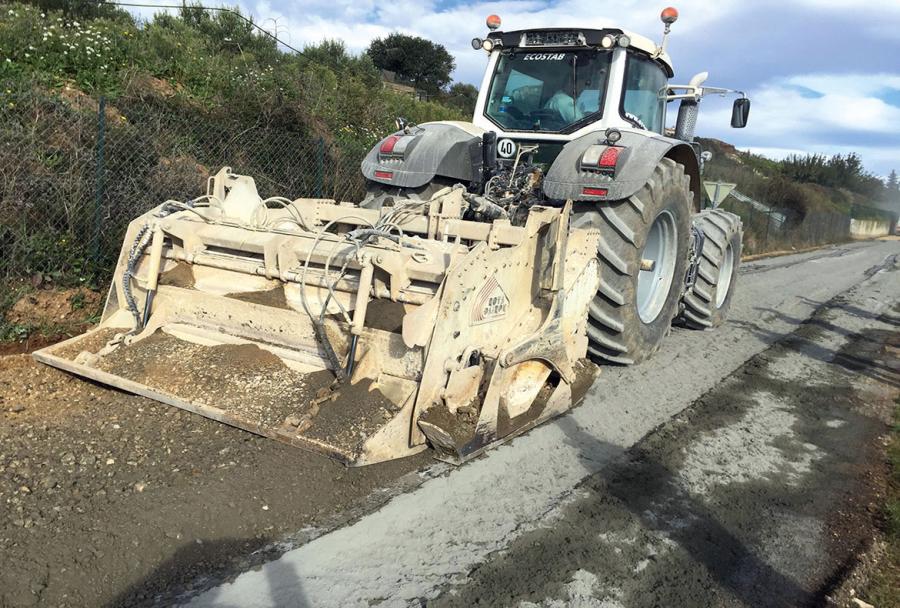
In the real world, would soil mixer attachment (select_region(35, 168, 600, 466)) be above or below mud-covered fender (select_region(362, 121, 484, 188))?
below

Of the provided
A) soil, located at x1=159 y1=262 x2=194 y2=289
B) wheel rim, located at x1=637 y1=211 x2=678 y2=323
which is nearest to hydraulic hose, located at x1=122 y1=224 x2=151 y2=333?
soil, located at x1=159 y1=262 x2=194 y2=289

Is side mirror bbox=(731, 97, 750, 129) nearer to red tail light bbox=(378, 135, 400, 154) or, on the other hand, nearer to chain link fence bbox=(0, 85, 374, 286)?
red tail light bbox=(378, 135, 400, 154)

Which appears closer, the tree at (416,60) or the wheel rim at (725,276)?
the wheel rim at (725,276)

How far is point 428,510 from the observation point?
300 centimetres

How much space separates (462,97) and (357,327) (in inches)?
→ 950

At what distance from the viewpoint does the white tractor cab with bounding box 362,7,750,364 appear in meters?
4.55

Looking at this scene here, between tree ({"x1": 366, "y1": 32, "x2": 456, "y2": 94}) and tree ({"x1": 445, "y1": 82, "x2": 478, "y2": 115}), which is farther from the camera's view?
tree ({"x1": 366, "y1": 32, "x2": 456, "y2": 94})

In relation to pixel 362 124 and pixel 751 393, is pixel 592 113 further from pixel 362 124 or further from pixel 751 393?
pixel 362 124

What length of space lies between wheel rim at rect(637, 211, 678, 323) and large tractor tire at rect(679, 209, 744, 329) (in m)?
0.90

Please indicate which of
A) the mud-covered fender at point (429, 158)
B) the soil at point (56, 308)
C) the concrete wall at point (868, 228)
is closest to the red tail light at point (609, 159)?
the mud-covered fender at point (429, 158)

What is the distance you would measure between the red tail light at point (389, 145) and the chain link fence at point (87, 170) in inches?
90.5

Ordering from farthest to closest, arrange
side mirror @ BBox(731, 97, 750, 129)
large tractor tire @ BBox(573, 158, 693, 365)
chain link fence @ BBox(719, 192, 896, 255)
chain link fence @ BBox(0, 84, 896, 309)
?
1. chain link fence @ BBox(719, 192, 896, 255)
2. side mirror @ BBox(731, 97, 750, 129)
3. chain link fence @ BBox(0, 84, 896, 309)
4. large tractor tire @ BBox(573, 158, 693, 365)

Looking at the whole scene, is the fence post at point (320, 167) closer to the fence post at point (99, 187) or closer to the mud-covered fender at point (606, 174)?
the fence post at point (99, 187)

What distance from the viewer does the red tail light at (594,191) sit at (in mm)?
4449
